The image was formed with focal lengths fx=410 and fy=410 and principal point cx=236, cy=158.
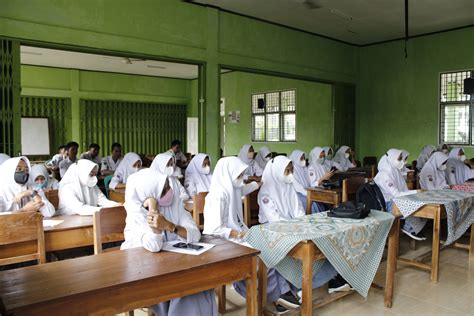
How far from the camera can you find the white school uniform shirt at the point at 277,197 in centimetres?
357

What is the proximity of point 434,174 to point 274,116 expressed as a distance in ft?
15.9

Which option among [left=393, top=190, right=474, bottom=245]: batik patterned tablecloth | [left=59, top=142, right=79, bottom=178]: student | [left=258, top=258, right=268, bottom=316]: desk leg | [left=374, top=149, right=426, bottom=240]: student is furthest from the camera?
[left=59, top=142, right=79, bottom=178]: student

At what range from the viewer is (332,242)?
248 centimetres

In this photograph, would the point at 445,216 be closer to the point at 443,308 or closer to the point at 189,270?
the point at 443,308

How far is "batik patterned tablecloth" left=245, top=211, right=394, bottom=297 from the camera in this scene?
244 centimetres

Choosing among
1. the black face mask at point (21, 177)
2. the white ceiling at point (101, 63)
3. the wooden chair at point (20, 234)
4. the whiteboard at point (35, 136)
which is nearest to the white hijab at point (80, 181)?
the black face mask at point (21, 177)

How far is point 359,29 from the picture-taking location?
7742 mm

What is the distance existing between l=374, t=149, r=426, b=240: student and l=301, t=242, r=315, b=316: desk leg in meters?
2.12

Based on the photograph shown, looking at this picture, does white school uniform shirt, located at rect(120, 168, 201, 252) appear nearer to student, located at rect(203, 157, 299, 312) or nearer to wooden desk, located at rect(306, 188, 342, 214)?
student, located at rect(203, 157, 299, 312)

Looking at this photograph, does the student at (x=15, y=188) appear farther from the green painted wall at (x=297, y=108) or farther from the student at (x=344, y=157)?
the green painted wall at (x=297, y=108)

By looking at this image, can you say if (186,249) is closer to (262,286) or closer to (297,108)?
(262,286)

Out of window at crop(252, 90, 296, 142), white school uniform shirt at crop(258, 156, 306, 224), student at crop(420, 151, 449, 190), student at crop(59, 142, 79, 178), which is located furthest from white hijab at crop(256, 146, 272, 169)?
white school uniform shirt at crop(258, 156, 306, 224)

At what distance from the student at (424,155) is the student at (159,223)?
5927 millimetres

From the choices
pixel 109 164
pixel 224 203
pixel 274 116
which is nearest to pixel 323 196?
pixel 224 203
